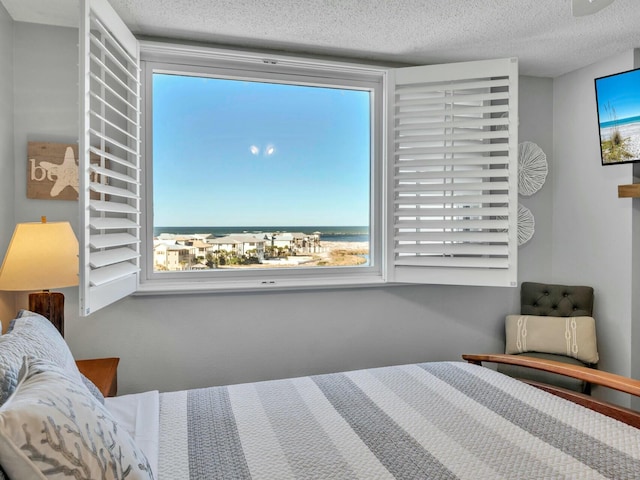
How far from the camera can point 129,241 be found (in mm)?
2266

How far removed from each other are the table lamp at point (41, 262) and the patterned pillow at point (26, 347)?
40cm

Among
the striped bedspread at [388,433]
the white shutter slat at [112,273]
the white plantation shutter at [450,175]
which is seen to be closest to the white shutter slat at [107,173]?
the white shutter slat at [112,273]

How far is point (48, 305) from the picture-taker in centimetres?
204

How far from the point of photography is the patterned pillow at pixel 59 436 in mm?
786

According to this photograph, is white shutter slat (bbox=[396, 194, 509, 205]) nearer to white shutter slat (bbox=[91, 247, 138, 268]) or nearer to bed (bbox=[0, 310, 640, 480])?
bed (bbox=[0, 310, 640, 480])

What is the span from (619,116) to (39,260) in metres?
3.16

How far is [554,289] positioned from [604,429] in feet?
6.08

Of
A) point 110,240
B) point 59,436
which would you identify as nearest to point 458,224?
point 110,240

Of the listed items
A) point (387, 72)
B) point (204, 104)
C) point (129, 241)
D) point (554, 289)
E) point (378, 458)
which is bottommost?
point (378, 458)

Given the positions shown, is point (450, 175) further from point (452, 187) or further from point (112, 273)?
point (112, 273)

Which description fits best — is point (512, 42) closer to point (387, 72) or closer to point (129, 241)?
point (387, 72)

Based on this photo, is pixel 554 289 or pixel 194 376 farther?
pixel 554 289

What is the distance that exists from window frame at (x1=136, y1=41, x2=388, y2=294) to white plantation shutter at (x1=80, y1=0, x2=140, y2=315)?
0.42ft

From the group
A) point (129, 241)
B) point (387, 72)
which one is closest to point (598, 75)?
point (387, 72)
